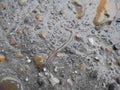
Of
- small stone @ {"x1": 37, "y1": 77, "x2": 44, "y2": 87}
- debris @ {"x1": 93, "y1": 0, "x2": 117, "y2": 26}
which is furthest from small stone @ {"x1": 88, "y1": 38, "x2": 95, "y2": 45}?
small stone @ {"x1": 37, "y1": 77, "x2": 44, "y2": 87}

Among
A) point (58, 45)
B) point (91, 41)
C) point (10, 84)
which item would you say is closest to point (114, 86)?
point (91, 41)

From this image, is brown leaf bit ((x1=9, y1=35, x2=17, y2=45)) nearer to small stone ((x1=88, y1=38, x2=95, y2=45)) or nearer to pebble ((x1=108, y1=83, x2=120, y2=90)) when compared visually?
small stone ((x1=88, y1=38, x2=95, y2=45))

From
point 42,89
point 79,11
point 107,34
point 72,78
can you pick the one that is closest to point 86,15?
point 79,11

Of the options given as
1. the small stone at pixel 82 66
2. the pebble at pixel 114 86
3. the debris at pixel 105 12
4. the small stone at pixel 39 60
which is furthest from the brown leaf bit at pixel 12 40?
the pebble at pixel 114 86

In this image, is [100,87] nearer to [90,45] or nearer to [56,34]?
[90,45]

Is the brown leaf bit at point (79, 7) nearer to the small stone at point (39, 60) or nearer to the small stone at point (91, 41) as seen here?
the small stone at point (91, 41)

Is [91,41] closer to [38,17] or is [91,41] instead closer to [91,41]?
[91,41]
